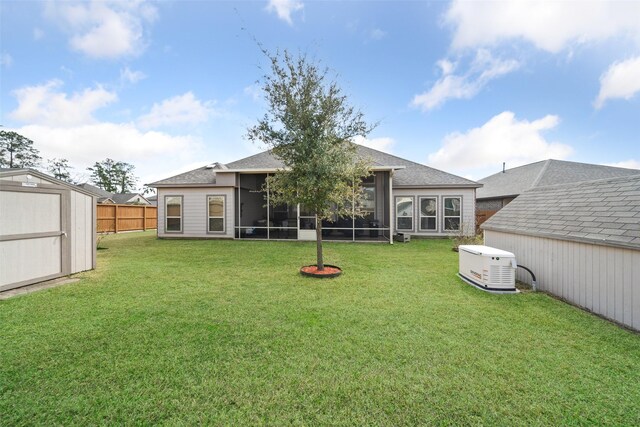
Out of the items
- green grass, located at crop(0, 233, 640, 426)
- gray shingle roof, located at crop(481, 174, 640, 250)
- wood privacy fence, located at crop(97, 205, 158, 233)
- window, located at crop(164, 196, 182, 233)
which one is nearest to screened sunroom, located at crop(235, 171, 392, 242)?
window, located at crop(164, 196, 182, 233)

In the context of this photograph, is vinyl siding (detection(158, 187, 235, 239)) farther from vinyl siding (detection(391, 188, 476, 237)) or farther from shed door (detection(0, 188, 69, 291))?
vinyl siding (detection(391, 188, 476, 237))

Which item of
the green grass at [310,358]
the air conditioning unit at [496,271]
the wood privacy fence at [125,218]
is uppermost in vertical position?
the wood privacy fence at [125,218]

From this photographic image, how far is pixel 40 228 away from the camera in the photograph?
5.03 meters

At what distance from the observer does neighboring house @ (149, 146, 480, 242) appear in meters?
12.4

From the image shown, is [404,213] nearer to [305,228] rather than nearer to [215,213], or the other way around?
[305,228]

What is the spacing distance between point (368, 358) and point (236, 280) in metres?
3.62

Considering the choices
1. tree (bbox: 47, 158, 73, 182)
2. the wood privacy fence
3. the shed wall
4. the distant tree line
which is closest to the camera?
the shed wall

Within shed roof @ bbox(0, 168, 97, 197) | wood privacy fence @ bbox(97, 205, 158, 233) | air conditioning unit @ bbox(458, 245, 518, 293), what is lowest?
air conditioning unit @ bbox(458, 245, 518, 293)

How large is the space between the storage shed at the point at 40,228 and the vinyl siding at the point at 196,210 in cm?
631

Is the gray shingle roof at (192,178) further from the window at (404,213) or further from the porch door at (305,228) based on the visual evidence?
the window at (404,213)

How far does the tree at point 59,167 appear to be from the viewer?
35112 millimetres

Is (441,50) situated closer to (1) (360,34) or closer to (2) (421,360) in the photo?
(1) (360,34)

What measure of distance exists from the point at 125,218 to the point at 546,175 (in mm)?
27172

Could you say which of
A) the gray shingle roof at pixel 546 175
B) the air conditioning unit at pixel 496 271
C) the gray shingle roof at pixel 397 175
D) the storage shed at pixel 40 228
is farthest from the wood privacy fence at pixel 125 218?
the gray shingle roof at pixel 546 175
